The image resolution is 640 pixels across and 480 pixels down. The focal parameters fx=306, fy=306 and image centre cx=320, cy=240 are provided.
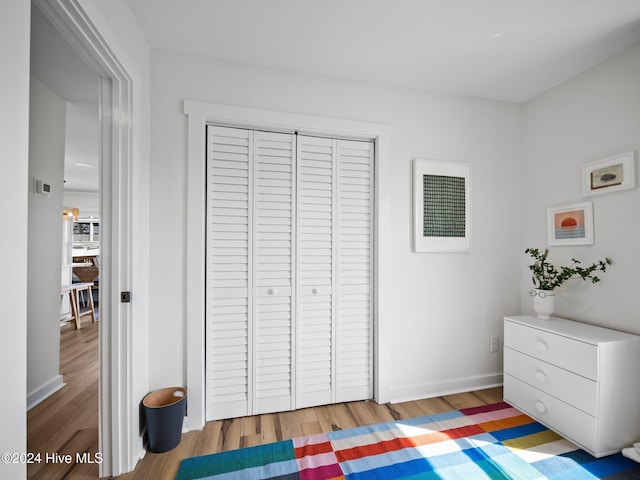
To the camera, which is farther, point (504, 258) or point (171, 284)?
point (504, 258)

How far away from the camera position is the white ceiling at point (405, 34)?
1.61m

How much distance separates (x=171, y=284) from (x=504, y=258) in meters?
2.62

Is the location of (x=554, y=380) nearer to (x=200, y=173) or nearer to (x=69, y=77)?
(x=200, y=173)

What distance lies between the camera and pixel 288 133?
86.4 inches

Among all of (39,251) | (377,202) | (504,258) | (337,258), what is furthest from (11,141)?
(504,258)

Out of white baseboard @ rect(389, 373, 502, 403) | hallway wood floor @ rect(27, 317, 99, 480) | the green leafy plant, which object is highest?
the green leafy plant

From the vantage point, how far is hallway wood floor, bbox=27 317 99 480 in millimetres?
1641

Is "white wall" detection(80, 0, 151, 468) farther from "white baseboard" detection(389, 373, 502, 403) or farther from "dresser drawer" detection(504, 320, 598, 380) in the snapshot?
"dresser drawer" detection(504, 320, 598, 380)

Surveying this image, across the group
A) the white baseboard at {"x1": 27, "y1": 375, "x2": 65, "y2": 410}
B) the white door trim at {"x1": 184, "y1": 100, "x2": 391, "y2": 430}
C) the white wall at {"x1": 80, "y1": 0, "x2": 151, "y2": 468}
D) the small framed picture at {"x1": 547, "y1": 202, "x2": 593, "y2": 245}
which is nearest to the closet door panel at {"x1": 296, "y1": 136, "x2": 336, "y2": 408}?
the white door trim at {"x1": 184, "y1": 100, "x2": 391, "y2": 430}

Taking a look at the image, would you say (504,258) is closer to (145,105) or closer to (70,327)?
(145,105)

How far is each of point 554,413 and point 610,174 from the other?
159 cm

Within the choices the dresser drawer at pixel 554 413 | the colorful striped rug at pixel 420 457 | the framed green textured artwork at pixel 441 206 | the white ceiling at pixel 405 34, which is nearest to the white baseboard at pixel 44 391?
the colorful striped rug at pixel 420 457

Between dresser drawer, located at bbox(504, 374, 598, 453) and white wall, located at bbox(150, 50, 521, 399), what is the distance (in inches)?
13.6

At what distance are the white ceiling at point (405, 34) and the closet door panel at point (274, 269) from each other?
0.59m
